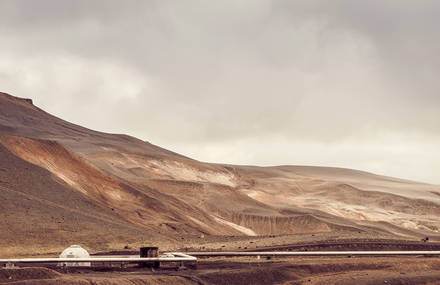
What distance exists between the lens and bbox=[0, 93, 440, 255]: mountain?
132 feet

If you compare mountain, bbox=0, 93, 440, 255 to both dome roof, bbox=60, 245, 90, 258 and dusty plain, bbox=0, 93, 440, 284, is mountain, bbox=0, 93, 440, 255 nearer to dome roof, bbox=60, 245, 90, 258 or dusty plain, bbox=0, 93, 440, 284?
dusty plain, bbox=0, 93, 440, 284

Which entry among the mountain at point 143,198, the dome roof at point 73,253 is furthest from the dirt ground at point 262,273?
the mountain at point 143,198

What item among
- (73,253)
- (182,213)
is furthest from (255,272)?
(182,213)

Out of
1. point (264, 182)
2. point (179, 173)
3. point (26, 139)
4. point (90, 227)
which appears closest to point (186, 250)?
point (90, 227)

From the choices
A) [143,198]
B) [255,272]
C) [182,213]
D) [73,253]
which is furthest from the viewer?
[182,213]

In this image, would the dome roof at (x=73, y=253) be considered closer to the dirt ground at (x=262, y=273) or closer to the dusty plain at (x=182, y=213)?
the dirt ground at (x=262, y=273)

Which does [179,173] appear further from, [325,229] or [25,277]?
[25,277]

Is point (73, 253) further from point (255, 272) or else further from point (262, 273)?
point (262, 273)

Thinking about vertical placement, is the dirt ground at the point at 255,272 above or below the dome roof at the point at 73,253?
below

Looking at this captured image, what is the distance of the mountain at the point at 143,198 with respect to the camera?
132ft

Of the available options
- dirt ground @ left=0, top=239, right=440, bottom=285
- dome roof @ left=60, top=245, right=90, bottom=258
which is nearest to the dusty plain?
dirt ground @ left=0, top=239, right=440, bottom=285

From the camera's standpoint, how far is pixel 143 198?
58.6 meters

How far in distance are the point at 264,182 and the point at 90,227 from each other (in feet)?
221

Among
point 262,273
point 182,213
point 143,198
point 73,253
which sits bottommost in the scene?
point 262,273
